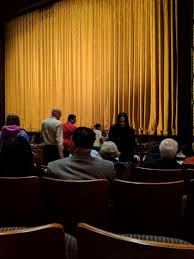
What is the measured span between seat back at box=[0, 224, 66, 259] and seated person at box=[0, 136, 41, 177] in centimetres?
191

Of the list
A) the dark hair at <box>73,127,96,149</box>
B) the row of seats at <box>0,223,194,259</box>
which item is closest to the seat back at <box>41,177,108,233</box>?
the dark hair at <box>73,127,96,149</box>

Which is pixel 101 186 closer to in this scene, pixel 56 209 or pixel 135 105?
pixel 56 209

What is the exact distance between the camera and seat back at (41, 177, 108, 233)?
8.44 feet

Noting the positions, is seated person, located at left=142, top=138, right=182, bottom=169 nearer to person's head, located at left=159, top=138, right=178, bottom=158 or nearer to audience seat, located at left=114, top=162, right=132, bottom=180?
person's head, located at left=159, top=138, right=178, bottom=158

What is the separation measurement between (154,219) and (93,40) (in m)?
9.31

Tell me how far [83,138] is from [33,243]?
1.73 meters

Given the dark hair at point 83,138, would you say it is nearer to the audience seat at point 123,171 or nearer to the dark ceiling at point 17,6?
the audience seat at point 123,171

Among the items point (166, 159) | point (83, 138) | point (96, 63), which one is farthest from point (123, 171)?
point (96, 63)

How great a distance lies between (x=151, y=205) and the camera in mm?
2607

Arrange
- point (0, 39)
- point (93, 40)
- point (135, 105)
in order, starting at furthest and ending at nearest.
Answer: point (0, 39), point (93, 40), point (135, 105)

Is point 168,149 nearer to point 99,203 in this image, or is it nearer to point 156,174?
point 156,174

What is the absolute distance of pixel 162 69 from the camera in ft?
31.2

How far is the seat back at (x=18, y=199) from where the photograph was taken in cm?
273

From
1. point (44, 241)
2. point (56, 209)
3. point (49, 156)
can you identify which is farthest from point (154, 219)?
point (49, 156)
